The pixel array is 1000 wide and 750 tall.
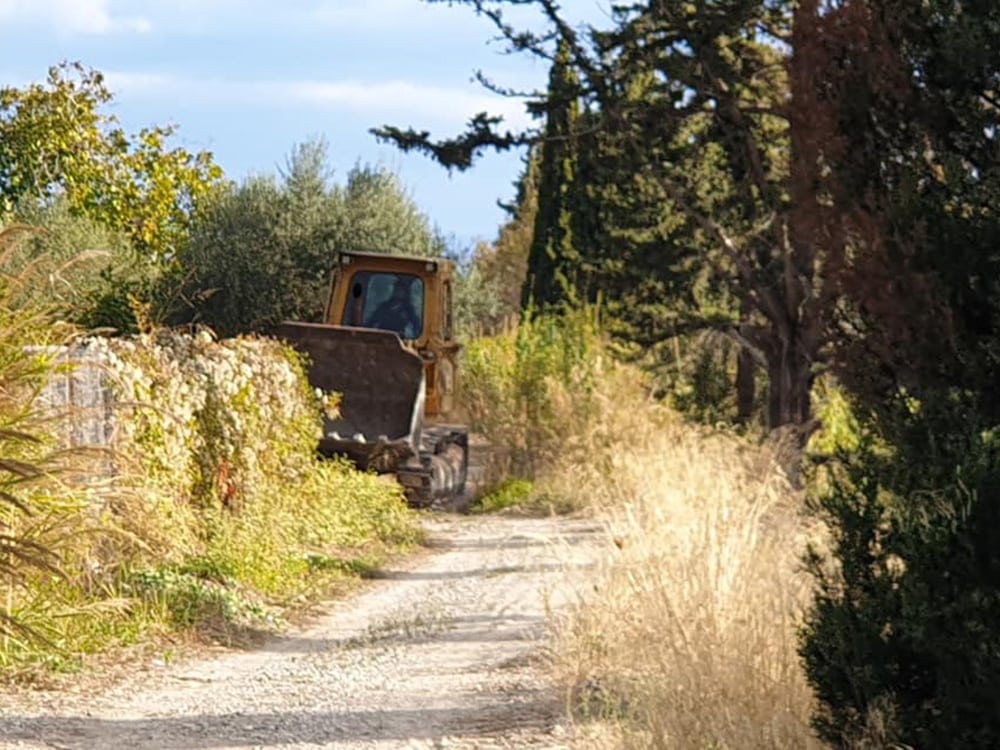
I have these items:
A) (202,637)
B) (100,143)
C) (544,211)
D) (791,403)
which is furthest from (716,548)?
(544,211)

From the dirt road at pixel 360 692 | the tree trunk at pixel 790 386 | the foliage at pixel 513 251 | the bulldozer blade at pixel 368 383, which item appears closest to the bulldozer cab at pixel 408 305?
the bulldozer blade at pixel 368 383

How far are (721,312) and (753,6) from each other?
15.3ft

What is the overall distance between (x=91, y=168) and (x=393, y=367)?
12251mm

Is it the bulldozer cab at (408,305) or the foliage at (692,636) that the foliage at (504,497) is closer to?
the bulldozer cab at (408,305)

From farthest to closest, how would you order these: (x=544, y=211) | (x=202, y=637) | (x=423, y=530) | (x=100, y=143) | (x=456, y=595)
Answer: (x=544, y=211) → (x=100, y=143) → (x=423, y=530) → (x=456, y=595) → (x=202, y=637)

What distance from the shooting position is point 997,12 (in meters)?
5.99

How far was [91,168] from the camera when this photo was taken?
2786 cm

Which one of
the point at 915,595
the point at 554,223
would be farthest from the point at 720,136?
the point at 554,223

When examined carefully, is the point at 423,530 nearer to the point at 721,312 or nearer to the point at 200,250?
the point at 721,312

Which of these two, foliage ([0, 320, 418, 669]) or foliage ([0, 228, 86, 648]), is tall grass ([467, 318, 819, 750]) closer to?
foliage ([0, 320, 418, 669])

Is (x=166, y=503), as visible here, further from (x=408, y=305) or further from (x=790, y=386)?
(x=790, y=386)

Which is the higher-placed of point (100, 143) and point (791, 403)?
point (100, 143)

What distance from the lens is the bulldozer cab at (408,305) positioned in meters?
18.5

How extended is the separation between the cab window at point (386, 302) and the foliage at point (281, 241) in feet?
16.0
